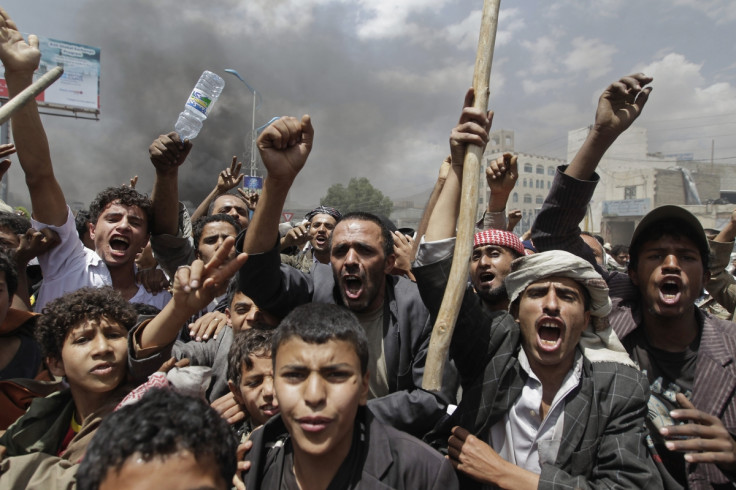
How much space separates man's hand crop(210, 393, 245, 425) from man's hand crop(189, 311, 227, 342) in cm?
47

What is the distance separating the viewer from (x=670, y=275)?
226 centimetres

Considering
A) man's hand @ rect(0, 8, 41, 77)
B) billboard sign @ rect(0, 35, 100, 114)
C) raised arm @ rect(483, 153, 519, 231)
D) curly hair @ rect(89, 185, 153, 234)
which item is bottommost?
curly hair @ rect(89, 185, 153, 234)

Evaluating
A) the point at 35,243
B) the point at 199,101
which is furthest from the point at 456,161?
the point at 199,101

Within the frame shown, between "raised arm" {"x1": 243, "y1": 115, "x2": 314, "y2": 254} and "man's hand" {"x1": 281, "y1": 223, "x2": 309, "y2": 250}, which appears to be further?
"man's hand" {"x1": 281, "y1": 223, "x2": 309, "y2": 250}

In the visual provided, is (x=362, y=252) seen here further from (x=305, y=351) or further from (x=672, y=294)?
(x=672, y=294)

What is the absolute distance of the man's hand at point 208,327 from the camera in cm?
277

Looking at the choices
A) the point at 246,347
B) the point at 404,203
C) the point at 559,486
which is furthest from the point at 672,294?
the point at 404,203

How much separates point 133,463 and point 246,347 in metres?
1.04

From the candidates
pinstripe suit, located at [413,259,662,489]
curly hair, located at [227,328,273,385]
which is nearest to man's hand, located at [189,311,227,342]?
curly hair, located at [227,328,273,385]

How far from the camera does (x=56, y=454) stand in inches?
77.1

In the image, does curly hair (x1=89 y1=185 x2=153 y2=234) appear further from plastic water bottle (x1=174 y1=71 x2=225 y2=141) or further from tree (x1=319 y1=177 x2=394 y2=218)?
tree (x1=319 y1=177 x2=394 y2=218)

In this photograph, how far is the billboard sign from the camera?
25.3 metres

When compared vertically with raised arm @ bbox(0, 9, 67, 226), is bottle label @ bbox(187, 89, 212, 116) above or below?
above

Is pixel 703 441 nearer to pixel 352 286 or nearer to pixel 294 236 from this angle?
pixel 352 286
